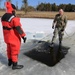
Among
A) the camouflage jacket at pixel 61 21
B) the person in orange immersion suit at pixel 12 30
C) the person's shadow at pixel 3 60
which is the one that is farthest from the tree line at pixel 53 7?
the person in orange immersion suit at pixel 12 30

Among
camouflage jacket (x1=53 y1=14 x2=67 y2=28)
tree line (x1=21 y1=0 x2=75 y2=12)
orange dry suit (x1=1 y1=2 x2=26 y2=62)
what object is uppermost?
orange dry suit (x1=1 y1=2 x2=26 y2=62)

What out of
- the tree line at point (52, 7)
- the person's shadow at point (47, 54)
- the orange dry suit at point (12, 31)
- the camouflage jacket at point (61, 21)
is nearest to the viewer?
the orange dry suit at point (12, 31)

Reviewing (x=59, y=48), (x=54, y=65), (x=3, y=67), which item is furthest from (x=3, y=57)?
(x=59, y=48)

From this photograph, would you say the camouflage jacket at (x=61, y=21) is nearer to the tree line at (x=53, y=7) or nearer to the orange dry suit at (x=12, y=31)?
the orange dry suit at (x=12, y=31)

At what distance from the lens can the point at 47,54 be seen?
8891 millimetres

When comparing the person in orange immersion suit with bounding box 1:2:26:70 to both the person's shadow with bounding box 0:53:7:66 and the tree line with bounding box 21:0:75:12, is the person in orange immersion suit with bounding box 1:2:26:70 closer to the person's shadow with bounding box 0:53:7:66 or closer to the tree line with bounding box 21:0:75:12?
the person's shadow with bounding box 0:53:7:66

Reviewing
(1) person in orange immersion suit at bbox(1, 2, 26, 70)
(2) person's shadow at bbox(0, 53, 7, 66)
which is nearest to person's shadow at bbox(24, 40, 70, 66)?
(2) person's shadow at bbox(0, 53, 7, 66)

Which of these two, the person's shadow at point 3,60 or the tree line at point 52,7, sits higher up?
the person's shadow at point 3,60

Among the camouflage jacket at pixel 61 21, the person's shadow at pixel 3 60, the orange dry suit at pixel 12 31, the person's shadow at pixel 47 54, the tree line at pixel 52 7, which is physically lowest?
the tree line at pixel 52 7

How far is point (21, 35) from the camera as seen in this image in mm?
6379

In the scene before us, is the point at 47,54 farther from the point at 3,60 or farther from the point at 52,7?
the point at 52,7

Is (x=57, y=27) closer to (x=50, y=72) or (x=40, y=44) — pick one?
(x=40, y=44)

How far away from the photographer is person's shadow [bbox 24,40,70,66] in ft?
26.0

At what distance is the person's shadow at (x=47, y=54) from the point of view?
312 inches
